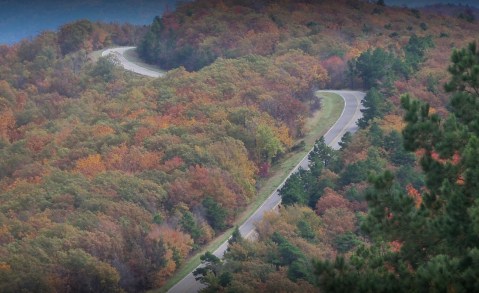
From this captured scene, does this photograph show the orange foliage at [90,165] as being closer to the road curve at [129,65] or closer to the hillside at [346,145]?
the hillside at [346,145]

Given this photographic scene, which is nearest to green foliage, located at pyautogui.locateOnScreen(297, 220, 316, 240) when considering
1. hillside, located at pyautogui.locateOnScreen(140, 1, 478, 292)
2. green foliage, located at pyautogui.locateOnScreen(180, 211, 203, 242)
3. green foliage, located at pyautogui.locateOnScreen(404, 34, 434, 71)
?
hillside, located at pyautogui.locateOnScreen(140, 1, 478, 292)

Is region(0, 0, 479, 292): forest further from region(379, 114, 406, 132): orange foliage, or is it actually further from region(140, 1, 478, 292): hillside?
region(379, 114, 406, 132): orange foliage

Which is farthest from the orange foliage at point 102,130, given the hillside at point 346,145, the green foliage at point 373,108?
the green foliage at point 373,108

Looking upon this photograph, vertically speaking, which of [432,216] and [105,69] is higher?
[432,216]

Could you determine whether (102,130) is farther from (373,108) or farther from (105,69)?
(105,69)

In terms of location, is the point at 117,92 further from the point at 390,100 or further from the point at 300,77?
the point at 390,100

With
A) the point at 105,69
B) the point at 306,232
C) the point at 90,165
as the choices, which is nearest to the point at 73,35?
the point at 105,69
